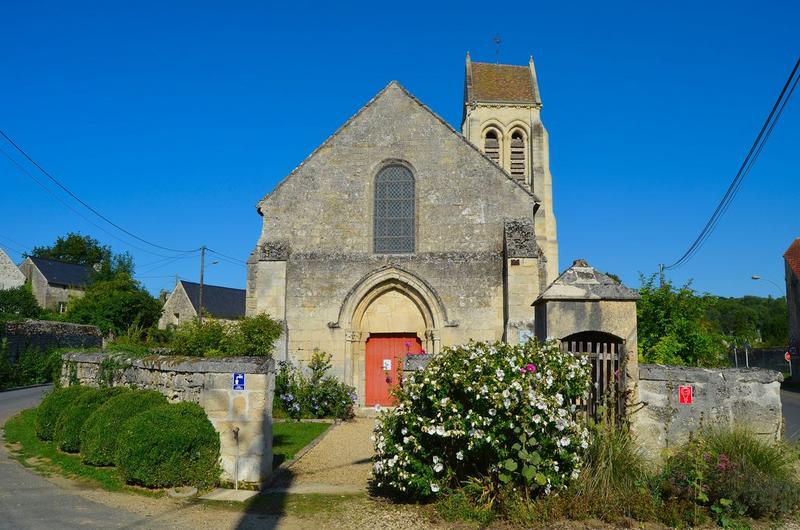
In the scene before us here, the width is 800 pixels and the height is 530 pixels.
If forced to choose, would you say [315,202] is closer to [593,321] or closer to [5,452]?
[5,452]

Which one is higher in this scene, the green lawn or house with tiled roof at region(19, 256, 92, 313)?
house with tiled roof at region(19, 256, 92, 313)

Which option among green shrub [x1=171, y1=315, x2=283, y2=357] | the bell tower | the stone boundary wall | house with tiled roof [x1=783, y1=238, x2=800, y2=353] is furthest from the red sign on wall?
house with tiled roof [x1=783, y1=238, x2=800, y2=353]

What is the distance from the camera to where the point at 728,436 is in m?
7.24

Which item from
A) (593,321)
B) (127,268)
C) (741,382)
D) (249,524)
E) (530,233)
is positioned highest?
(127,268)

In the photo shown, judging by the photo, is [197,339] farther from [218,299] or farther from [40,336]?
[218,299]

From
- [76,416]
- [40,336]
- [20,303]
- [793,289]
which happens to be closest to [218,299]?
[20,303]

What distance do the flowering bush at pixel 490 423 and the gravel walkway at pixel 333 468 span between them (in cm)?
129

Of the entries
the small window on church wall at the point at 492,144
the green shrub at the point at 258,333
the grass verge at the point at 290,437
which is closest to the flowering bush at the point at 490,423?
the grass verge at the point at 290,437

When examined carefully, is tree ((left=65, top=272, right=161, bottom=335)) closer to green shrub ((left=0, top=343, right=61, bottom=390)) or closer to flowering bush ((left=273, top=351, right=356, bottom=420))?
green shrub ((left=0, top=343, right=61, bottom=390))

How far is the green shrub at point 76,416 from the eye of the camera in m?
10.1

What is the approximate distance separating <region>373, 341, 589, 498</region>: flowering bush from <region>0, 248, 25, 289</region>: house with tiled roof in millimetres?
53103

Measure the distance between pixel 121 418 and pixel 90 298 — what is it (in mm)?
39641

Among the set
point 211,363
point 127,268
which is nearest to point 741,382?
point 211,363

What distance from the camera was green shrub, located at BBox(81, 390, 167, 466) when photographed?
29.1ft
